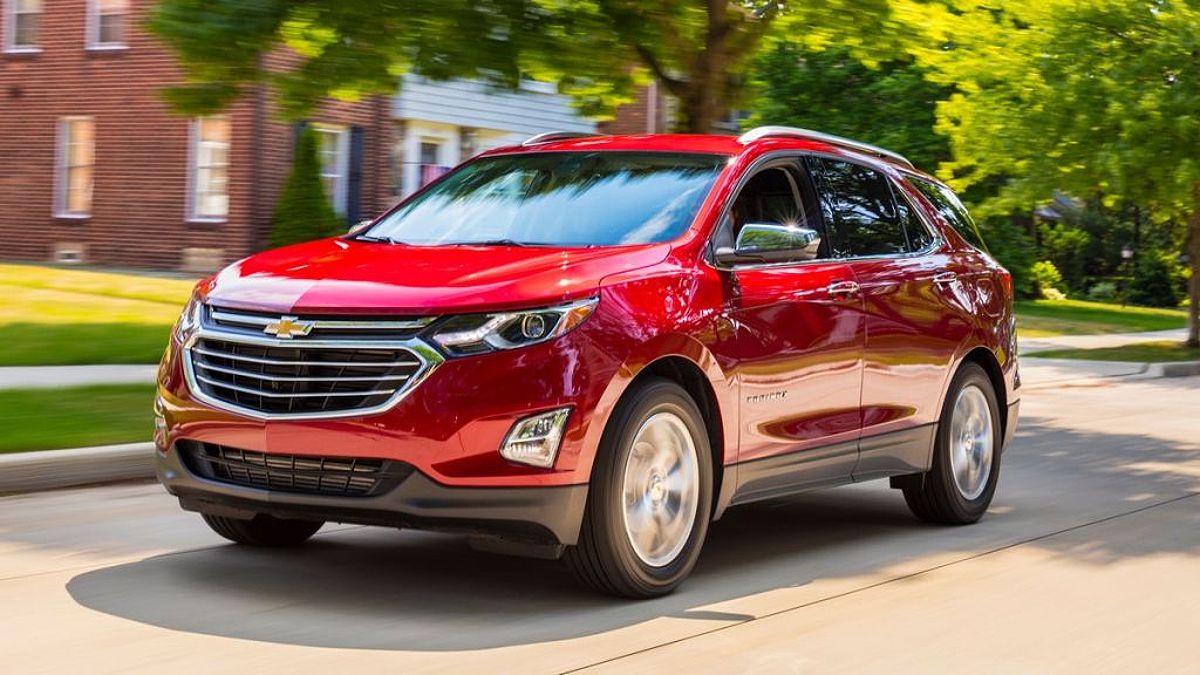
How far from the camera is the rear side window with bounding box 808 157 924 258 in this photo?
764 cm

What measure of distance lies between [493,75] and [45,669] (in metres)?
8.14

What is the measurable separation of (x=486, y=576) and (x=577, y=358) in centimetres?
132

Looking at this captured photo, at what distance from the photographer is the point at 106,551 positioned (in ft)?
22.8

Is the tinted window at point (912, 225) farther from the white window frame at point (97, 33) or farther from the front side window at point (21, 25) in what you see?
the front side window at point (21, 25)

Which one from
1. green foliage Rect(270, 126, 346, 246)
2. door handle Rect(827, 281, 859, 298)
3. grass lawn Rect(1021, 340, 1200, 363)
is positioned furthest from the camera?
green foliage Rect(270, 126, 346, 246)

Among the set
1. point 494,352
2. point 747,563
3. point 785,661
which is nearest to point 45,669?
point 494,352

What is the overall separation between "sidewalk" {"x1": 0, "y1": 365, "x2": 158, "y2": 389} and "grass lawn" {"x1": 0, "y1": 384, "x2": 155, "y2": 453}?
10.4 inches

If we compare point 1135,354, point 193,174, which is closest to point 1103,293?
point 1135,354

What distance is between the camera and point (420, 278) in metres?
5.86

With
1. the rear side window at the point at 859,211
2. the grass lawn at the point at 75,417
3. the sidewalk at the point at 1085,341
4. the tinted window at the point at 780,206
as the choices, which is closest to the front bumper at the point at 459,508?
the tinted window at the point at 780,206

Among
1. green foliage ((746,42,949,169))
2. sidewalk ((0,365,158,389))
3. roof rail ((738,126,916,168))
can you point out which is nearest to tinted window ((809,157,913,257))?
roof rail ((738,126,916,168))

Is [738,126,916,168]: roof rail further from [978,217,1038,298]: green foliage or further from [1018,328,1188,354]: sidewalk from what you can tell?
[978,217,1038,298]: green foliage

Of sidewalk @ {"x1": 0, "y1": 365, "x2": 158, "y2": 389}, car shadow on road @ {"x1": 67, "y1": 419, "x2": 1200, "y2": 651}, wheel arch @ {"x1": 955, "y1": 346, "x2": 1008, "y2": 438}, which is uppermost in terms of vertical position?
wheel arch @ {"x1": 955, "y1": 346, "x2": 1008, "y2": 438}

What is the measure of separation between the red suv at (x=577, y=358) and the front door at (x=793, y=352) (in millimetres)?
13
